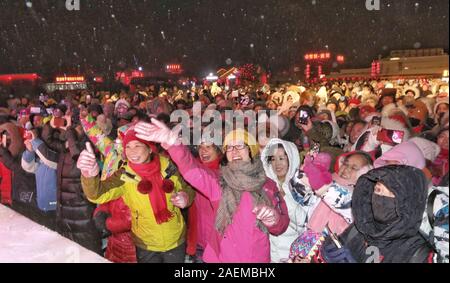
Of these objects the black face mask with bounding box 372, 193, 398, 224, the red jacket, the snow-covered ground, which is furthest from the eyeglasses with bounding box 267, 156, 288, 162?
the snow-covered ground

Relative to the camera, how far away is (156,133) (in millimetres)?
2988

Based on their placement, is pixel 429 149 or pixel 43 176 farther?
pixel 43 176

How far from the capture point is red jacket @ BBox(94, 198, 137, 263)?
382 centimetres

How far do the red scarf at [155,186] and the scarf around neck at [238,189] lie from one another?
63cm

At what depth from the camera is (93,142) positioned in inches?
193

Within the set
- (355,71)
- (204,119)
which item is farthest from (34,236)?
(355,71)

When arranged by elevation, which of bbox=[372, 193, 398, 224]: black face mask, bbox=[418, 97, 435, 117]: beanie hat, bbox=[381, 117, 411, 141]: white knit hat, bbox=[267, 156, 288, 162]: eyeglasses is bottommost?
bbox=[372, 193, 398, 224]: black face mask

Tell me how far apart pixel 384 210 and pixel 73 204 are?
11.2ft

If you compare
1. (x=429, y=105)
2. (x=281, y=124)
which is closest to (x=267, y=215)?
(x=281, y=124)

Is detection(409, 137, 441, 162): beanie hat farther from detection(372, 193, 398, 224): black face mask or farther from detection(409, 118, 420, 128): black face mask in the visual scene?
detection(409, 118, 420, 128): black face mask

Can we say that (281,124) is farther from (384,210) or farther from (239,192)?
(384,210)

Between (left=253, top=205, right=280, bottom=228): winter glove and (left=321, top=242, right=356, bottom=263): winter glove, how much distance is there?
50 centimetres

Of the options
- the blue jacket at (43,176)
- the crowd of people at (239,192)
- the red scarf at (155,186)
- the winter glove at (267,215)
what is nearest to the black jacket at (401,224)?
the crowd of people at (239,192)
